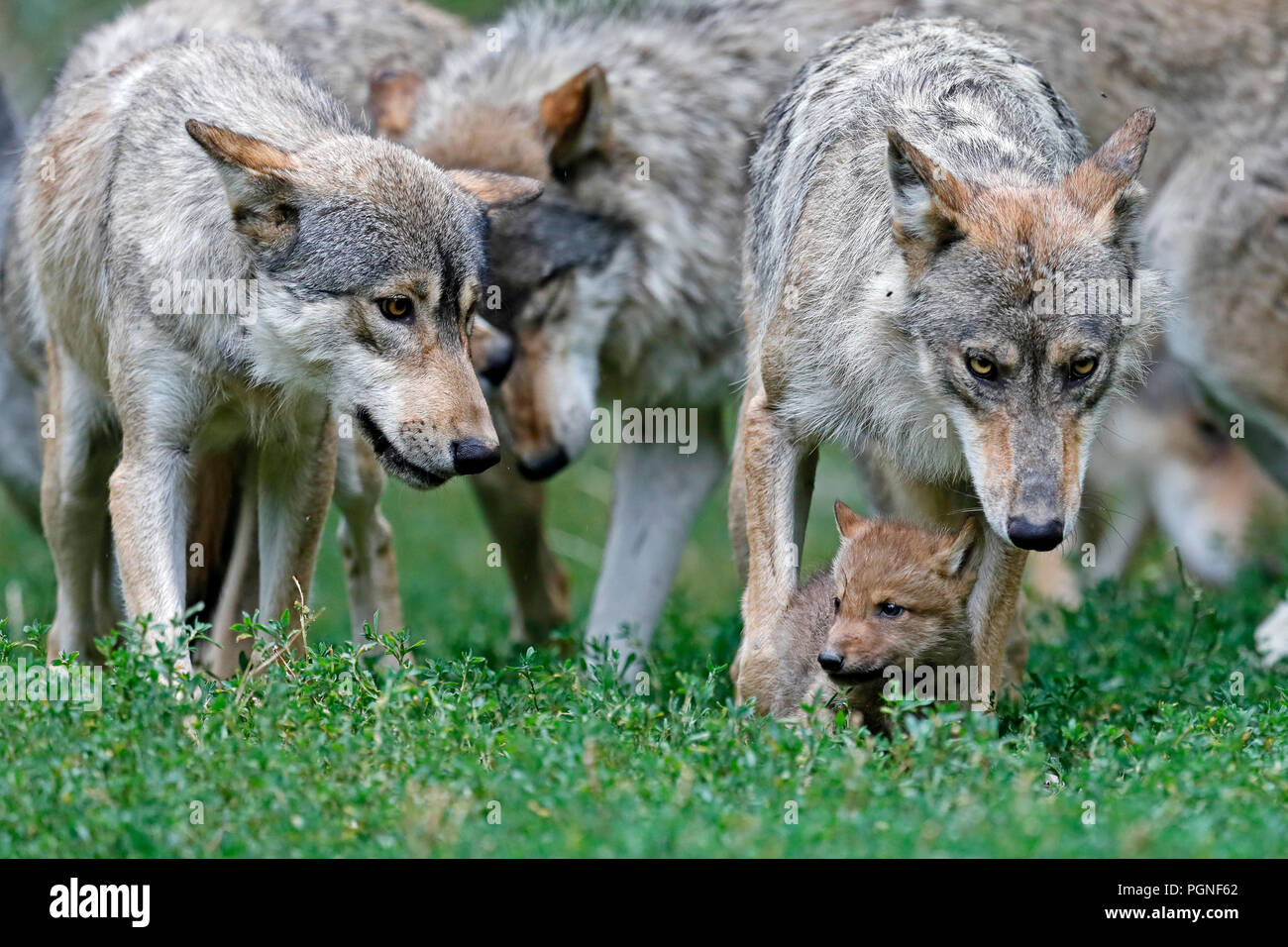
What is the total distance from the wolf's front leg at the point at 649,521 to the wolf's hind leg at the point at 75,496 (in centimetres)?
241

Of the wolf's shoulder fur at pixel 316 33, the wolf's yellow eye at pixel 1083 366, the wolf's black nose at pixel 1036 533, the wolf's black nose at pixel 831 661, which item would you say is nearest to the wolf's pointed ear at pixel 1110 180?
the wolf's yellow eye at pixel 1083 366

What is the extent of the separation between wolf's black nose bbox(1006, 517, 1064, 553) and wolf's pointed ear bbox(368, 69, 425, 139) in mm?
4410

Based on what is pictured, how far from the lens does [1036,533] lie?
16.3 ft

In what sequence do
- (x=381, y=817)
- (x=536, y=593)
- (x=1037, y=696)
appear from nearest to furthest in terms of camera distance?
(x=381, y=817), (x=1037, y=696), (x=536, y=593)

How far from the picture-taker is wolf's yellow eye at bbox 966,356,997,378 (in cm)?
519

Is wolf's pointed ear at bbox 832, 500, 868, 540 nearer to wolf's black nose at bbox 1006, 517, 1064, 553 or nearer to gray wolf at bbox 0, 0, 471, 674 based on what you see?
wolf's black nose at bbox 1006, 517, 1064, 553

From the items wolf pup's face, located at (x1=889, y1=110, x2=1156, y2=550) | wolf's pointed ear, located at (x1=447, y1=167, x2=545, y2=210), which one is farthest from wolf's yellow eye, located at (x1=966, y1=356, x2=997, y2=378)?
wolf's pointed ear, located at (x1=447, y1=167, x2=545, y2=210)

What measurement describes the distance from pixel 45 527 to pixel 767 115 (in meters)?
3.46

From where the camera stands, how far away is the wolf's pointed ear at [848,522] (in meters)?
5.91

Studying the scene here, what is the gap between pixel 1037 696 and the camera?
6.15 metres

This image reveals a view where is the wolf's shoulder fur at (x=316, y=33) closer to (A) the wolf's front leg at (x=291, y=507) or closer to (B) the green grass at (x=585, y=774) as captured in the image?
(A) the wolf's front leg at (x=291, y=507)

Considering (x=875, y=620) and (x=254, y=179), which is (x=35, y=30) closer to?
(x=254, y=179)
